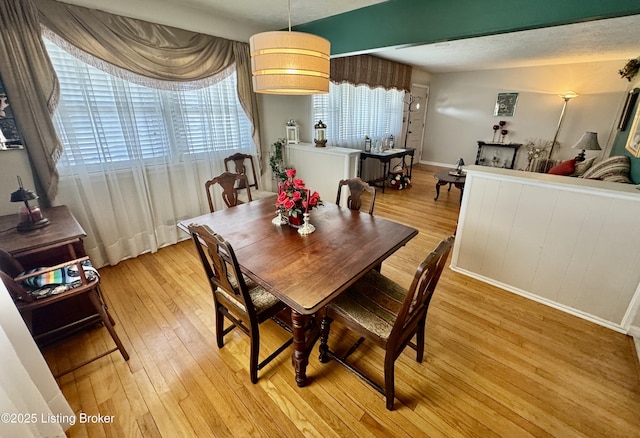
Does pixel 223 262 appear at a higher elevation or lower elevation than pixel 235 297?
higher

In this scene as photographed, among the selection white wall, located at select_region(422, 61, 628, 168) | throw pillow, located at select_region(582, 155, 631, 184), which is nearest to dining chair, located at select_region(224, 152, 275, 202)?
throw pillow, located at select_region(582, 155, 631, 184)

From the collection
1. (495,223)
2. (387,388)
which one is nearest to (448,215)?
(495,223)

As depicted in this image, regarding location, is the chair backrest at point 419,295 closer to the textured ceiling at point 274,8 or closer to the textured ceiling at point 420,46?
the textured ceiling at point 420,46

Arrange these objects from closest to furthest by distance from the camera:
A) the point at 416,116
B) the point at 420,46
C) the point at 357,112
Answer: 1. the point at 420,46
2. the point at 357,112
3. the point at 416,116

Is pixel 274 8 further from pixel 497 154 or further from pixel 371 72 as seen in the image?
pixel 497 154

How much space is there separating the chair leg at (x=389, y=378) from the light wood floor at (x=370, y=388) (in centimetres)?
8

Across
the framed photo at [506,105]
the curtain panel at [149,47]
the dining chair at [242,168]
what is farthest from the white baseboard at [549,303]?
the framed photo at [506,105]

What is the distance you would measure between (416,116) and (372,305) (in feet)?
22.2

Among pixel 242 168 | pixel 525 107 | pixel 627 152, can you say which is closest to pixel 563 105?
pixel 525 107

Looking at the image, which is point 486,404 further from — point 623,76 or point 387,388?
point 623,76

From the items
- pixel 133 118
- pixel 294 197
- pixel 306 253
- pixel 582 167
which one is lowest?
pixel 306 253

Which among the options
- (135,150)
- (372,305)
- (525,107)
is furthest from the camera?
(525,107)

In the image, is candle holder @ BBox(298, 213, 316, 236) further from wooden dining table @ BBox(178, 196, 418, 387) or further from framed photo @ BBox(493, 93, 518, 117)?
framed photo @ BBox(493, 93, 518, 117)

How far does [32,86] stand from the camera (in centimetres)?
203
